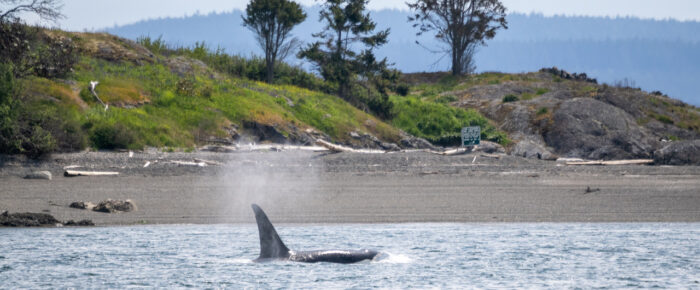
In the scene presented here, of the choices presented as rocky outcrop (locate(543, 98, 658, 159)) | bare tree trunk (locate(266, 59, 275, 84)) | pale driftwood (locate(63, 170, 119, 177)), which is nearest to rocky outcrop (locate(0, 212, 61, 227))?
pale driftwood (locate(63, 170, 119, 177))

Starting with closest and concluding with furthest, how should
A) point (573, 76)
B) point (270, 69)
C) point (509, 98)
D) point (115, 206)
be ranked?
point (115, 206)
point (270, 69)
point (509, 98)
point (573, 76)

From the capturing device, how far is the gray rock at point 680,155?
29602 mm

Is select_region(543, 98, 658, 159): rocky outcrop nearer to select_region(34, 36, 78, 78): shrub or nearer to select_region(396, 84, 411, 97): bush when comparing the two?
select_region(396, 84, 411, 97): bush

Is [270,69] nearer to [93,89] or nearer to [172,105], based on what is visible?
[172,105]

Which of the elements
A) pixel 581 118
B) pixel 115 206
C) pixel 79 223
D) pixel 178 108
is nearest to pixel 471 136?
pixel 178 108

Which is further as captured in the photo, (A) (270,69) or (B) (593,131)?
(A) (270,69)

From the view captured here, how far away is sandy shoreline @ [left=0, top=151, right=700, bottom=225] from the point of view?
17.9 m

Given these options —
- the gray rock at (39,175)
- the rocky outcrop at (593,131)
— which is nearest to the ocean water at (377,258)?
the gray rock at (39,175)

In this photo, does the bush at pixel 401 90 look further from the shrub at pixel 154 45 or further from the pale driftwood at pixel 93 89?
the pale driftwood at pixel 93 89

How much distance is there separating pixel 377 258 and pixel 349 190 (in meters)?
8.25

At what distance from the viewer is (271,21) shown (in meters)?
48.4

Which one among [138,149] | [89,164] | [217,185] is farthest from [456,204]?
[138,149]

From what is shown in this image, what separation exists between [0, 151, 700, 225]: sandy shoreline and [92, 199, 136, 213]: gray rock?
0.24 m

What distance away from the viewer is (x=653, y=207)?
748 inches
